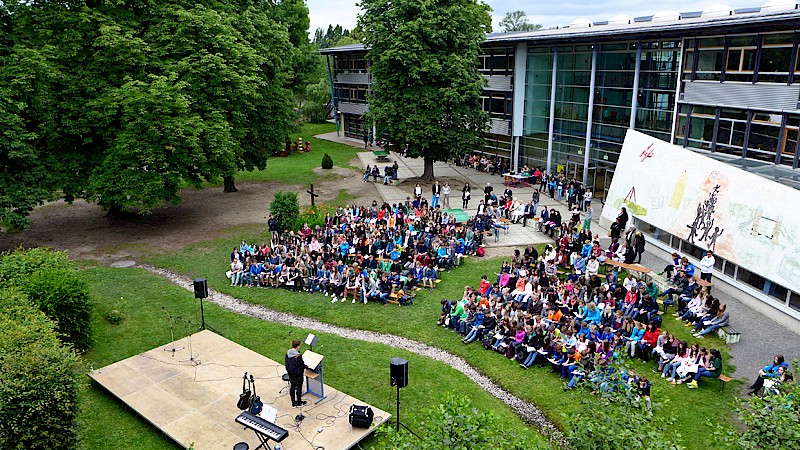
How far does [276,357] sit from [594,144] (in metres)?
24.8

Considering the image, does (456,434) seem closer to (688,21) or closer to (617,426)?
(617,426)

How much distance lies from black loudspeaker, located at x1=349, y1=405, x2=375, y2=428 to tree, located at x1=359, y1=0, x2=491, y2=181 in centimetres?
2470

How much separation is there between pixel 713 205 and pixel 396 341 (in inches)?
496

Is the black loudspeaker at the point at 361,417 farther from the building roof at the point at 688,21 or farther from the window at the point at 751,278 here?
the building roof at the point at 688,21

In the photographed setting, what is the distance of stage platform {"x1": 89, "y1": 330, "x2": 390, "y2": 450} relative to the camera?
1217 cm

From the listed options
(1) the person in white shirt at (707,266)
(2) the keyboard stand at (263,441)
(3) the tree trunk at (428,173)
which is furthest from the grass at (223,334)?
(3) the tree trunk at (428,173)

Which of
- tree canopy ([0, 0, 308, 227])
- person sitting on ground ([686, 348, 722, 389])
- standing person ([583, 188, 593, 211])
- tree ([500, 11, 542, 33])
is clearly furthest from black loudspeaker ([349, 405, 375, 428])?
tree ([500, 11, 542, 33])

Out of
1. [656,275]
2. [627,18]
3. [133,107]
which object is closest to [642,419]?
[656,275]

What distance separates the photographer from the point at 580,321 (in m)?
16.6

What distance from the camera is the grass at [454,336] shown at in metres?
13.5

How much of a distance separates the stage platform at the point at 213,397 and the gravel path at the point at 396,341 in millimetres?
2449

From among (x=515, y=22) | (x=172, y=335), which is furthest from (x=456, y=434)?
(x=515, y=22)

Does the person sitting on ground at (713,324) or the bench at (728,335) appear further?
the person sitting on ground at (713,324)

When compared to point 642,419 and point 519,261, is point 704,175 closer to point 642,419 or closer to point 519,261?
point 519,261
